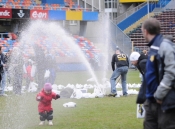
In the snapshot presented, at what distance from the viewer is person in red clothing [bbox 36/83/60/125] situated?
11.9 meters

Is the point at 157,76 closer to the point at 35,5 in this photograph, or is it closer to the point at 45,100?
the point at 45,100

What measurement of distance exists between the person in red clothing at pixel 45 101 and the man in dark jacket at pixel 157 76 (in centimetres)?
518

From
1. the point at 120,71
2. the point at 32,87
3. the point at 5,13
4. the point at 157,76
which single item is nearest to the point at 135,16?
the point at 5,13

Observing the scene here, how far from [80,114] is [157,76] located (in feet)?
24.1

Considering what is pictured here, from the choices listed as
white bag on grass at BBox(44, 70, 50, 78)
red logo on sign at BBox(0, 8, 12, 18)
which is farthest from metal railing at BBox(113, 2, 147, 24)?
white bag on grass at BBox(44, 70, 50, 78)

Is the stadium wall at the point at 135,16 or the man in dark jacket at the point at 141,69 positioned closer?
the man in dark jacket at the point at 141,69

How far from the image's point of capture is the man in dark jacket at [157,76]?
21.4 ft

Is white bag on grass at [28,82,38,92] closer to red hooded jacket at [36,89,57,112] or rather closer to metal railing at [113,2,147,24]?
red hooded jacket at [36,89,57,112]

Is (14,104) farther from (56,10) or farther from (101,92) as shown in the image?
(56,10)

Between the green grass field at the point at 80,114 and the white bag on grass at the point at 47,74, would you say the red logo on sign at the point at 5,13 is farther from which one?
the green grass field at the point at 80,114

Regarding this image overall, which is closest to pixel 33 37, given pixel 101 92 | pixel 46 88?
pixel 101 92

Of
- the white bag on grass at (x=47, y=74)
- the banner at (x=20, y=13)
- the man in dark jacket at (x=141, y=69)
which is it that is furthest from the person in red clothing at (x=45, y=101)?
the banner at (x=20, y=13)

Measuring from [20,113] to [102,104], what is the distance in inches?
122

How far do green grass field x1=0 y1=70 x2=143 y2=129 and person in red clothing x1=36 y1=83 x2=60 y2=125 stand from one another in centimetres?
25
